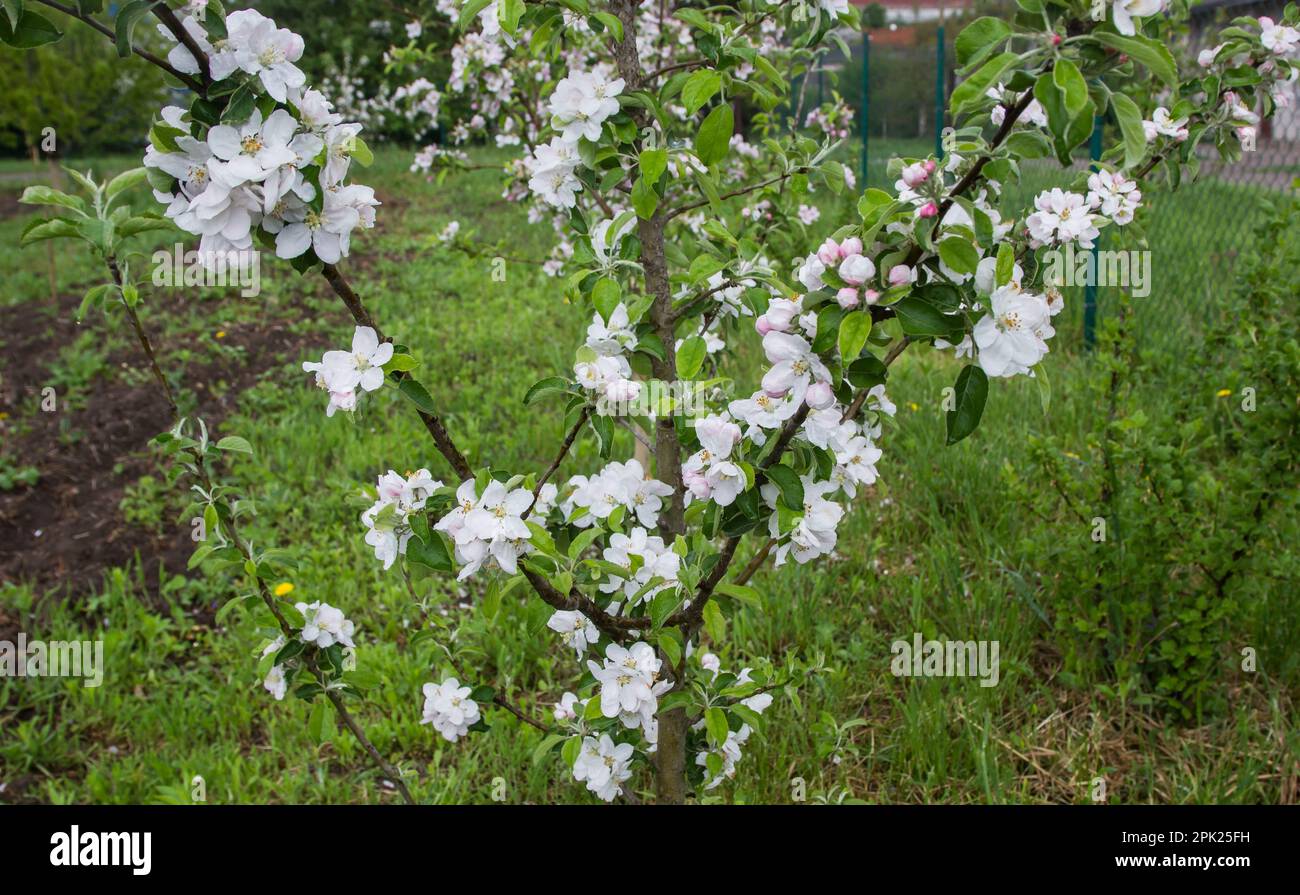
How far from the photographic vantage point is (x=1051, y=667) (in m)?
2.65

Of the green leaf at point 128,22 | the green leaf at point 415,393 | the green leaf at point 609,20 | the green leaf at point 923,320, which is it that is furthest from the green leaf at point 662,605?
the green leaf at point 128,22

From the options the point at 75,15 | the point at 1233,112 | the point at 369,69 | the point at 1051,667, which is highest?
the point at 369,69

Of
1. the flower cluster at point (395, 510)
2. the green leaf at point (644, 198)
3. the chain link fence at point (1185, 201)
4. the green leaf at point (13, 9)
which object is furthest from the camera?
the chain link fence at point (1185, 201)

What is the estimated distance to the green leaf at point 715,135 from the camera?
1409 millimetres

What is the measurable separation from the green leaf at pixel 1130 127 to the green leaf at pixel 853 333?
30 centimetres

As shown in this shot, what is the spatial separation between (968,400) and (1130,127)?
0.33m

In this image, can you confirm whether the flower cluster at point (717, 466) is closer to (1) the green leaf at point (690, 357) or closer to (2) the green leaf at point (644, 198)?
(1) the green leaf at point (690, 357)

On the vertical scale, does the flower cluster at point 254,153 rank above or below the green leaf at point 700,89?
below

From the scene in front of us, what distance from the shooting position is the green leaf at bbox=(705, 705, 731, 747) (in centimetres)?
153

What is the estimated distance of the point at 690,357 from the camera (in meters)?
1.56

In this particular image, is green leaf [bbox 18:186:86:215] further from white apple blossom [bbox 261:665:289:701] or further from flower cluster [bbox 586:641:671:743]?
flower cluster [bbox 586:641:671:743]

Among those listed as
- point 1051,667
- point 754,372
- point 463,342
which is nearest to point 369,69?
point 463,342

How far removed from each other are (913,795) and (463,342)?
3743 mm
